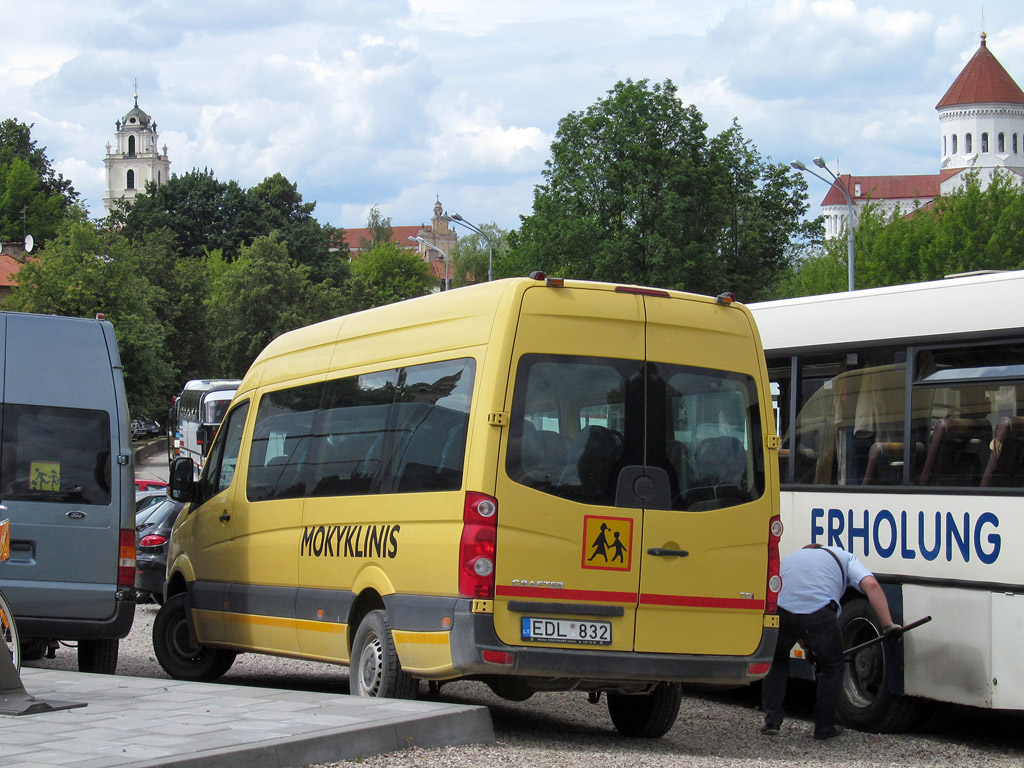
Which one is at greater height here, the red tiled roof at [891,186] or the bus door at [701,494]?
the red tiled roof at [891,186]

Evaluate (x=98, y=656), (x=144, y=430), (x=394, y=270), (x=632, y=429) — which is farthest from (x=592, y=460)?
(x=394, y=270)

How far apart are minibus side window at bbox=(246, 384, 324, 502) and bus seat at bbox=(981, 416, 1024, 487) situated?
4.49 metres

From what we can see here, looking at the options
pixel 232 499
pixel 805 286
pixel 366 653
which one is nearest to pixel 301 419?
pixel 232 499

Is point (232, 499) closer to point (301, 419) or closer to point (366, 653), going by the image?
point (301, 419)

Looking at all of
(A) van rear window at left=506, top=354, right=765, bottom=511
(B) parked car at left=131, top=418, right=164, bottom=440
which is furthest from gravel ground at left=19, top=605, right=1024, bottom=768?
(B) parked car at left=131, top=418, right=164, bottom=440

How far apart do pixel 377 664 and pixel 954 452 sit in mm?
3924

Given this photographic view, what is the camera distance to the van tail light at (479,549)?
7.51 m

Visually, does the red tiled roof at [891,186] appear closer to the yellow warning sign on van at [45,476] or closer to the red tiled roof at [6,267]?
the red tiled roof at [6,267]

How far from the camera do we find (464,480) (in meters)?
7.63

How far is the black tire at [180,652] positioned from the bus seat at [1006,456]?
20.8ft

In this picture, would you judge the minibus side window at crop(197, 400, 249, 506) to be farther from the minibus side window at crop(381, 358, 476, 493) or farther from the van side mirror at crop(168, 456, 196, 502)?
the minibus side window at crop(381, 358, 476, 493)

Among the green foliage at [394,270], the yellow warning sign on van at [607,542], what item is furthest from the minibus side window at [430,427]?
the green foliage at [394,270]

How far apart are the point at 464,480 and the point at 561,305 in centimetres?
113

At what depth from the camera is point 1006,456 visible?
28.2 ft
